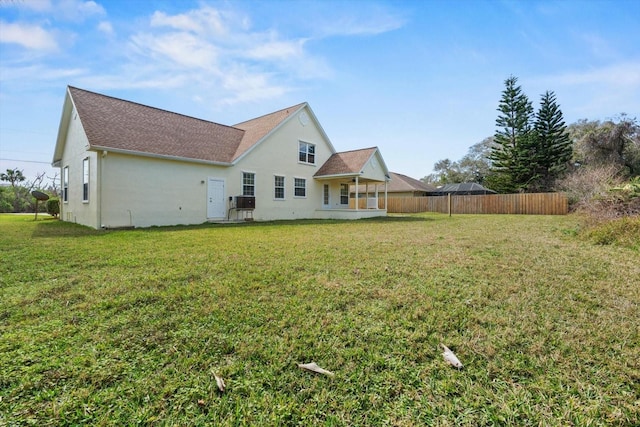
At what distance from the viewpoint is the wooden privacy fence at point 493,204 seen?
19.6 meters

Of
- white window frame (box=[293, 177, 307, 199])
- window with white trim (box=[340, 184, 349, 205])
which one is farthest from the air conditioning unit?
window with white trim (box=[340, 184, 349, 205])

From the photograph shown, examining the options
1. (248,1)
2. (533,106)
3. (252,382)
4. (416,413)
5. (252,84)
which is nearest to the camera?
(416,413)

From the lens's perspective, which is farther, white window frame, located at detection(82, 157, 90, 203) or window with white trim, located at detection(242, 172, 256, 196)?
window with white trim, located at detection(242, 172, 256, 196)

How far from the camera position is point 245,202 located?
533 inches

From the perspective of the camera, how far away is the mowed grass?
5.48 ft

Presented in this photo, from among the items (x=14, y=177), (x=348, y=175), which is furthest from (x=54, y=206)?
(x=14, y=177)

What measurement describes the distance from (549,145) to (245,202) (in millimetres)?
28356

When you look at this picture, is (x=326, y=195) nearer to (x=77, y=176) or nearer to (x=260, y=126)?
(x=260, y=126)

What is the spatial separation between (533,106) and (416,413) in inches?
1354

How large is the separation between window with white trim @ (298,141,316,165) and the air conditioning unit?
4.57 metres

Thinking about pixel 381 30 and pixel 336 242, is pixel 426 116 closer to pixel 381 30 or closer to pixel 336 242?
pixel 381 30

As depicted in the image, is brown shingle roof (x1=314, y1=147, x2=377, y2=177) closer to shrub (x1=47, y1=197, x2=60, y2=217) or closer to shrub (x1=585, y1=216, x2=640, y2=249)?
shrub (x1=585, y1=216, x2=640, y2=249)

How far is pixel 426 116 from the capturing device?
16.1 metres

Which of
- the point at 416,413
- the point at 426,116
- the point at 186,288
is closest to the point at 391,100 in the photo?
the point at 426,116
